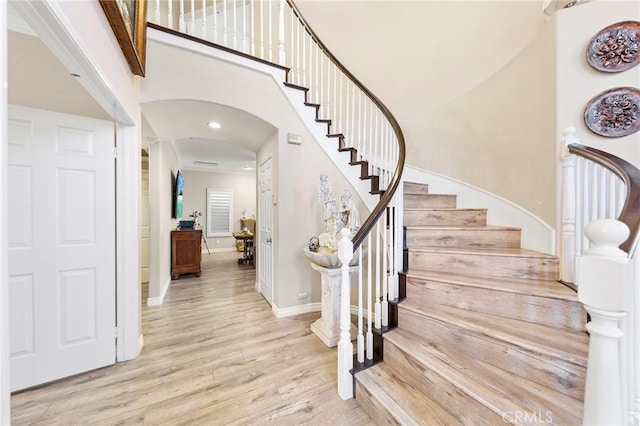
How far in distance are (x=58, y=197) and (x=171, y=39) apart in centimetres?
161

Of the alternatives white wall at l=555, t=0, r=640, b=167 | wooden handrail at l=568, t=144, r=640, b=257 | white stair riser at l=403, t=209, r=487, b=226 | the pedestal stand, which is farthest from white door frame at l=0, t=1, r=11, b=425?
white wall at l=555, t=0, r=640, b=167

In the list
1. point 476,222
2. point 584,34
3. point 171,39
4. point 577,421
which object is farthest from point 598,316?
point 171,39

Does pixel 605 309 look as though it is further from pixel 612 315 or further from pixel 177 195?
pixel 177 195

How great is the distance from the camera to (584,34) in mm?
1896

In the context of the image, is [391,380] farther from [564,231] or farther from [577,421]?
[564,231]

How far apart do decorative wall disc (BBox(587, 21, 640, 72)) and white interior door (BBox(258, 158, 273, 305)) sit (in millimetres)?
3034

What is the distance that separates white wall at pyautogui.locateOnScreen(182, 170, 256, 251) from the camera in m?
7.04

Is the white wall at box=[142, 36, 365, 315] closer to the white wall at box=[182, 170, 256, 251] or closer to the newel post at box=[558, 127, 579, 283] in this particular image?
the newel post at box=[558, 127, 579, 283]

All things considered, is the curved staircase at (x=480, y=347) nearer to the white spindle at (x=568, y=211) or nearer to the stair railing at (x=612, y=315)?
the white spindle at (x=568, y=211)

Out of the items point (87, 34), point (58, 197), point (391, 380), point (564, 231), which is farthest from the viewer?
point (58, 197)

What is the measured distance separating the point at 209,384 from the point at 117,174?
1.74m

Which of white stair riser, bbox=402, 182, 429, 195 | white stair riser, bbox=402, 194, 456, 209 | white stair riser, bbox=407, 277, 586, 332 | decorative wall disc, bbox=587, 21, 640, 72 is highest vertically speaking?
decorative wall disc, bbox=587, 21, 640, 72

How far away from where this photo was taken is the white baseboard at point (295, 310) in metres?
2.76

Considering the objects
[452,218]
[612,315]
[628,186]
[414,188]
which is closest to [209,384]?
[612,315]
